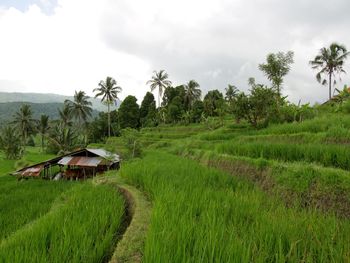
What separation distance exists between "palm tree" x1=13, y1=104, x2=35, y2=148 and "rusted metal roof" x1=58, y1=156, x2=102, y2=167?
96.5ft

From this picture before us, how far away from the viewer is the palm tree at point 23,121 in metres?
41.8

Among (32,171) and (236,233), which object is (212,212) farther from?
(32,171)

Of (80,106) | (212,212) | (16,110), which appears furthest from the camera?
(16,110)

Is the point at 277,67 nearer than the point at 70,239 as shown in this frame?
No

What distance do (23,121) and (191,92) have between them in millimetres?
28289

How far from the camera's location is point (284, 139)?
346 inches

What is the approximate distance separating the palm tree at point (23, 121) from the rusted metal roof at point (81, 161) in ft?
96.5

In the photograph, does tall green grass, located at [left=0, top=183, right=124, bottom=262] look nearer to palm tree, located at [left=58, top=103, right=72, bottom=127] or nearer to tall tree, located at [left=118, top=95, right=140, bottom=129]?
tall tree, located at [left=118, top=95, right=140, bottom=129]

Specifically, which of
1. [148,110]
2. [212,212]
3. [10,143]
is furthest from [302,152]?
[148,110]

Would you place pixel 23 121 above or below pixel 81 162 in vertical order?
above

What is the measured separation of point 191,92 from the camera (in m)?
47.9

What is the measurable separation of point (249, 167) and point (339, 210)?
2639 millimetres

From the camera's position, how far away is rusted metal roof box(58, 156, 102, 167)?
54.3 ft

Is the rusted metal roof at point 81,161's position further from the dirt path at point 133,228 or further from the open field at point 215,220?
the dirt path at point 133,228
